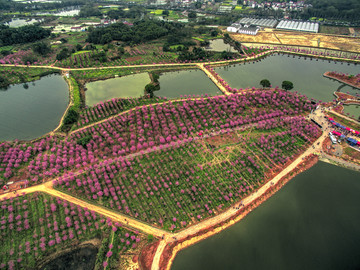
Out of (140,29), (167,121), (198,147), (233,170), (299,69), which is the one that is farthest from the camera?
(140,29)

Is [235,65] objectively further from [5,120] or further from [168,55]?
[5,120]

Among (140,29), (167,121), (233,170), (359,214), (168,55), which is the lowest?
(359,214)

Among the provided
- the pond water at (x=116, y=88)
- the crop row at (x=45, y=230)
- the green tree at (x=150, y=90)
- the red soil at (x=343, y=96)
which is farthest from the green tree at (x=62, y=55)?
the red soil at (x=343, y=96)

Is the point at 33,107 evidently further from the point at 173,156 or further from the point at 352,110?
the point at 352,110

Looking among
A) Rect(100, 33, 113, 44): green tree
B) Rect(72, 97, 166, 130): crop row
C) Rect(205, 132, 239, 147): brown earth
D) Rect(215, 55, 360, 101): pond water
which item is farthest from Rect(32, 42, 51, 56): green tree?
Rect(205, 132, 239, 147): brown earth

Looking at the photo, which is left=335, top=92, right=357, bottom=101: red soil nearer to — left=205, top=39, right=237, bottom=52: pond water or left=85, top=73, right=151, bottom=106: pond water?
left=205, top=39, right=237, bottom=52: pond water

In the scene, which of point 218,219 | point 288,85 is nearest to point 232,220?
point 218,219

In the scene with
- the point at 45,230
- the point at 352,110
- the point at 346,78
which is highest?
the point at 346,78

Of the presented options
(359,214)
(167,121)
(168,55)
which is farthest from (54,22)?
(359,214)
